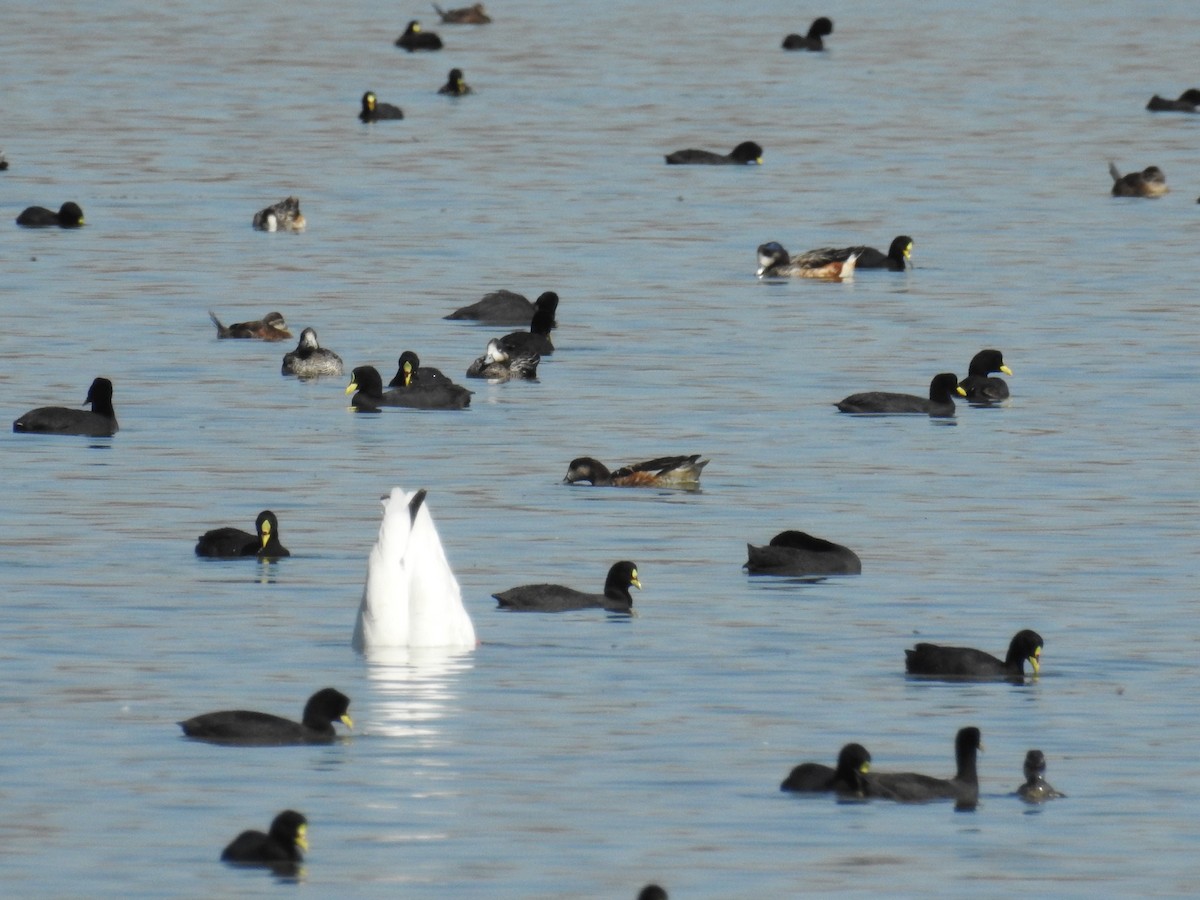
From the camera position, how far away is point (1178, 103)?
61.7m

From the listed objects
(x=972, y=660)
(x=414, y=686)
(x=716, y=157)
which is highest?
(x=716, y=157)

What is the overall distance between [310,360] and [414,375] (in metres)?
1.60

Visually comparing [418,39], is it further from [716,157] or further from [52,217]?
[52,217]

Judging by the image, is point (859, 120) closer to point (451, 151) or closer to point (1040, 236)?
point (451, 151)

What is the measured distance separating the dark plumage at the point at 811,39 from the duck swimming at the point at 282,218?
34313mm

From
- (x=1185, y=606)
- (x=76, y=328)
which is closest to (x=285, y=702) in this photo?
(x=1185, y=606)

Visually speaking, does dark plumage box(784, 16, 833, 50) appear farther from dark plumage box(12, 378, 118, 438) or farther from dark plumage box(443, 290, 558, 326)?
dark plumage box(12, 378, 118, 438)

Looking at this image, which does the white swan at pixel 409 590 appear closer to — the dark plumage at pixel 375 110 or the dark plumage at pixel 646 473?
the dark plumage at pixel 646 473

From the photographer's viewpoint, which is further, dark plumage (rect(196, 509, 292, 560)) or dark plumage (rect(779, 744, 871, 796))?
dark plumage (rect(196, 509, 292, 560))

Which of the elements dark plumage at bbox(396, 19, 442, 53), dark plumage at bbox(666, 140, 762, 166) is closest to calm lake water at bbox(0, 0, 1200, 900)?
dark plumage at bbox(666, 140, 762, 166)

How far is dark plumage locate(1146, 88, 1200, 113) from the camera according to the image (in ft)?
202

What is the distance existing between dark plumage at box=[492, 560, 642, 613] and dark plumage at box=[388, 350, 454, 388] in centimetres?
955

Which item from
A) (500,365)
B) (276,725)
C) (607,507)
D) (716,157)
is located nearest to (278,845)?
(276,725)

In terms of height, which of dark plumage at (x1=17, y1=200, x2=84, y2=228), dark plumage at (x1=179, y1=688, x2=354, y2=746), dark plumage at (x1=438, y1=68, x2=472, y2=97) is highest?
dark plumage at (x1=438, y1=68, x2=472, y2=97)
